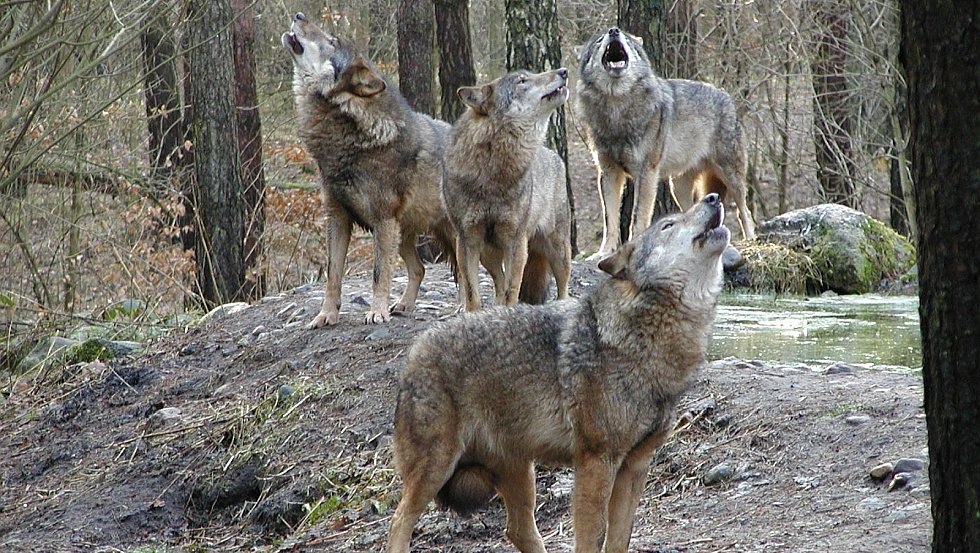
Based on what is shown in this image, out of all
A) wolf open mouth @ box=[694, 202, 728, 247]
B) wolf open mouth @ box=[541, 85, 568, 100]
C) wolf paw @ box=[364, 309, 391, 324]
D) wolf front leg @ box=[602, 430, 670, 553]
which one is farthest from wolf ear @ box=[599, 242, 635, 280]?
wolf paw @ box=[364, 309, 391, 324]

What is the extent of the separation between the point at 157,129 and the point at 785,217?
9.07 meters

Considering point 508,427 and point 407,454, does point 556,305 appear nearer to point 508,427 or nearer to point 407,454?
point 508,427

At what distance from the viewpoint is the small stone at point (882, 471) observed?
601 centimetres

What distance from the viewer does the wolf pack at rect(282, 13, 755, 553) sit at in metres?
5.46

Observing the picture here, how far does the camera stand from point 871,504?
5801 millimetres

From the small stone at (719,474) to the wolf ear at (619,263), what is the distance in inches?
62.0

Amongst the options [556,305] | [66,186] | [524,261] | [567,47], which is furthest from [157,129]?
[556,305]

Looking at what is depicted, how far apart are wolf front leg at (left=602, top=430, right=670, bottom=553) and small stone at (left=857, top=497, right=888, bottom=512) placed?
3.64 ft

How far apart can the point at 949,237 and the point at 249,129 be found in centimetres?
1416

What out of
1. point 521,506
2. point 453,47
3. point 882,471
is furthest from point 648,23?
point 521,506

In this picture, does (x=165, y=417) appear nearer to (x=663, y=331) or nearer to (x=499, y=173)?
(x=499, y=173)

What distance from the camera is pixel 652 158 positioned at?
13.2m

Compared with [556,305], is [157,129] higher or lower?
higher

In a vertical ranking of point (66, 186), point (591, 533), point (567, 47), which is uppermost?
point (567, 47)
